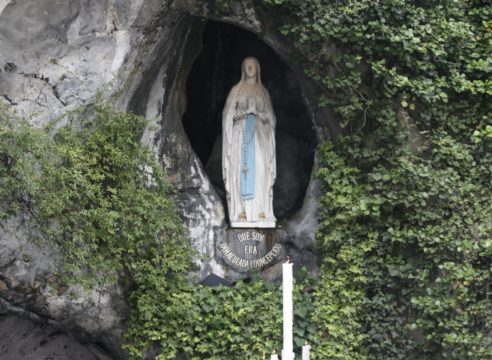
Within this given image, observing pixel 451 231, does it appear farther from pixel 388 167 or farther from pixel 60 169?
pixel 60 169

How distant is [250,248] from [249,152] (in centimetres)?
94

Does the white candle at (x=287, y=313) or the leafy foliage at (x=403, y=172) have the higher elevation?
the leafy foliage at (x=403, y=172)

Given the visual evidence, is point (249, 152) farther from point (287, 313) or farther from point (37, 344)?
point (287, 313)

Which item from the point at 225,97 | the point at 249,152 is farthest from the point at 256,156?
the point at 225,97

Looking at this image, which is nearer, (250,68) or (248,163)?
(248,163)

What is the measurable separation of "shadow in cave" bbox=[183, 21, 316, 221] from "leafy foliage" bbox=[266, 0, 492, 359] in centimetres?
106

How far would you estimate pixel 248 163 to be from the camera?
9.89 meters

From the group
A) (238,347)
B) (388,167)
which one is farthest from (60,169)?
(388,167)

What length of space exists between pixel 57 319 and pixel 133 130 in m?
1.89

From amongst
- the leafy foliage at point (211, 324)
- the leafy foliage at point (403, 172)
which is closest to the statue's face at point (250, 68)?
the leafy foliage at point (403, 172)

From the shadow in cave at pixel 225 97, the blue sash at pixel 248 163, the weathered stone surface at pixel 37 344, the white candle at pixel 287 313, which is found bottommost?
the white candle at pixel 287 313

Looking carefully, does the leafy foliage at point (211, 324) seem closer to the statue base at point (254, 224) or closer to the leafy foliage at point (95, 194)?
the leafy foliage at point (95, 194)

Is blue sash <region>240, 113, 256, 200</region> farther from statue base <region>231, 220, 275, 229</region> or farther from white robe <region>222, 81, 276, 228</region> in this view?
statue base <region>231, 220, 275, 229</region>

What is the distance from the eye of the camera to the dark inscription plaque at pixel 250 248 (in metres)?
9.88
